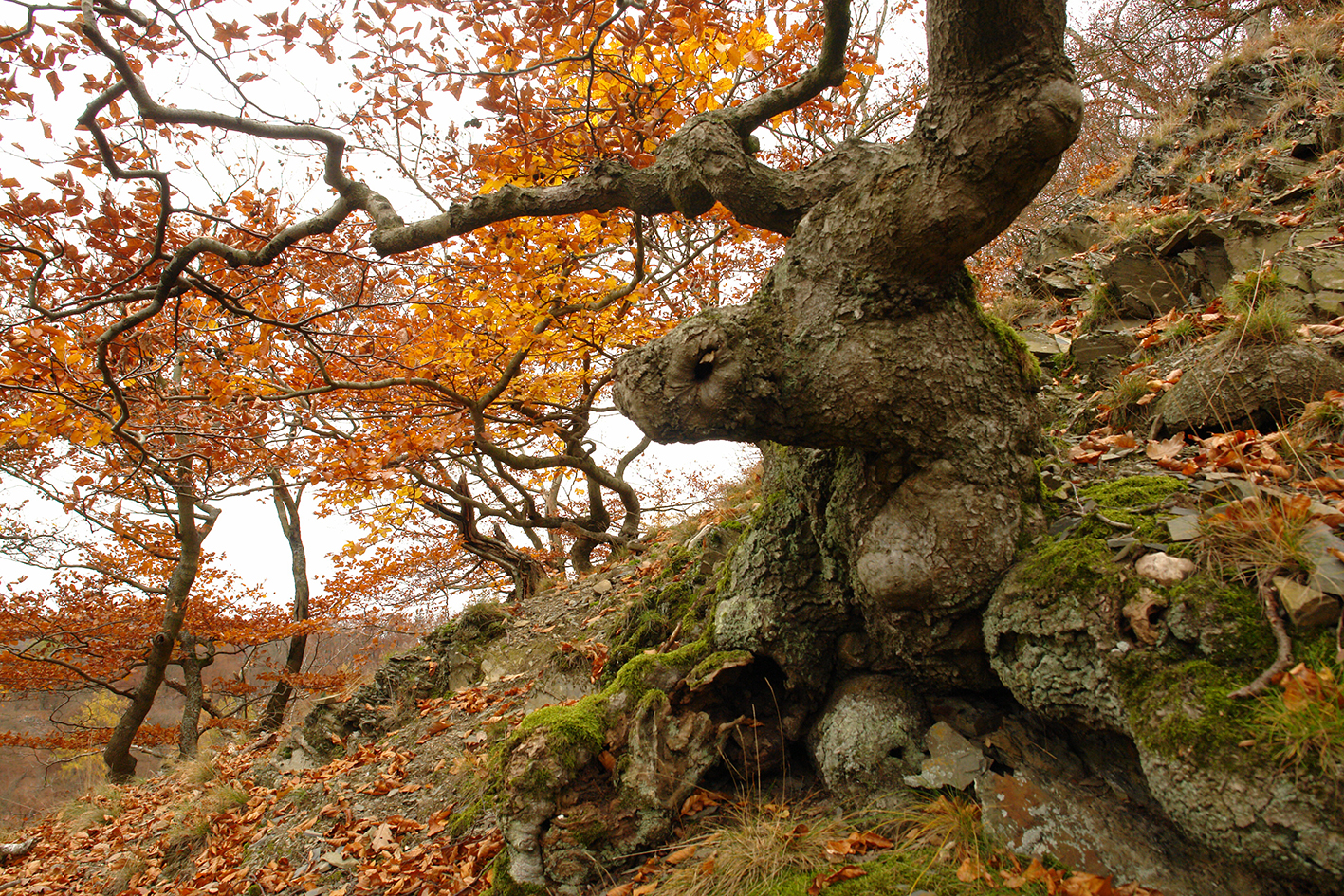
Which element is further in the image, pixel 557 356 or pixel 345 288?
pixel 557 356

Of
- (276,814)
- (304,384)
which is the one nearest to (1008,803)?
(276,814)

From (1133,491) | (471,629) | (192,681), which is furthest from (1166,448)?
(192,681)

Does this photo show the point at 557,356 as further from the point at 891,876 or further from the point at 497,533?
the point at 891,876

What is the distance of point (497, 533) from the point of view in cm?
1062

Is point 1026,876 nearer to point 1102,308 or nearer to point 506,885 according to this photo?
point 506,885

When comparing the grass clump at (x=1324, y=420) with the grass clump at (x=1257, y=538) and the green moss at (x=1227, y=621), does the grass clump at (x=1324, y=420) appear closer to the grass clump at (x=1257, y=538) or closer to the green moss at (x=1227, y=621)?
the grass clump at (x=1257, y=538)

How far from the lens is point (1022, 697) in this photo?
2348 millimetres

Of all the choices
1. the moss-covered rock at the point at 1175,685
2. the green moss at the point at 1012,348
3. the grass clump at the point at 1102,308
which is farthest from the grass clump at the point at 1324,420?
the grass clump at the point at 1102,308

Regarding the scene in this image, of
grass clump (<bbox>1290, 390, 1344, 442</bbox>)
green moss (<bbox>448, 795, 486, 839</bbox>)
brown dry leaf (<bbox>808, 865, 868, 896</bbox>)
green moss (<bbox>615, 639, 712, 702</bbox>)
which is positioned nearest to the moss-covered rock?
grass clump (<bbox>1290, 390, 1344, 442</bbox>)

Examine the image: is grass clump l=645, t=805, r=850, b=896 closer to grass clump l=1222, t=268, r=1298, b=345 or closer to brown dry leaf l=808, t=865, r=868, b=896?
brown dry leaf l=808, t=865, r=868, b=896

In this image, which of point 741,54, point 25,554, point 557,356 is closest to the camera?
point 741,54

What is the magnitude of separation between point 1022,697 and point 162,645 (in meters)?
12.6

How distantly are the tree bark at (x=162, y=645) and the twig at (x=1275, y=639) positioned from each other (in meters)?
11.9

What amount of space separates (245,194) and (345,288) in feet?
3.32
